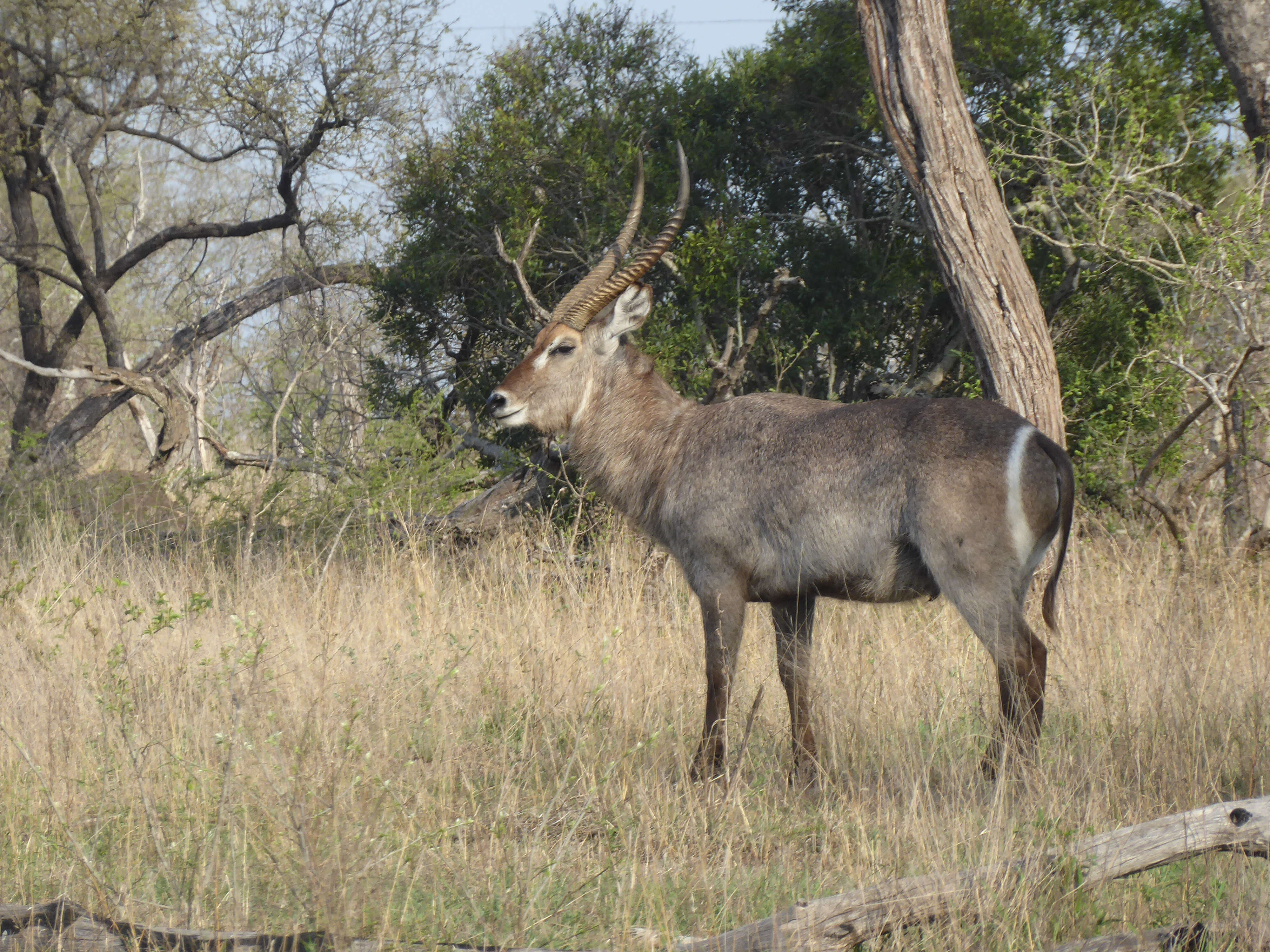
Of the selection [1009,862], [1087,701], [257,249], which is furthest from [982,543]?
[257,249]

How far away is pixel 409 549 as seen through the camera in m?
7.57

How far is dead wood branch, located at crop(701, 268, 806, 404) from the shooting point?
23.5 feet

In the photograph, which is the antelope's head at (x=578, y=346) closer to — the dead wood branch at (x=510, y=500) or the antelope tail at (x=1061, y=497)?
the antelope tail at (x=1061, y=497)

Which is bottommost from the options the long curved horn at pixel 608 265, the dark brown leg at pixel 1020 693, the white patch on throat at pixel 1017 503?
the dark brown leg at pixel 1020 693

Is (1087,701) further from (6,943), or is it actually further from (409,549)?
(409,549)

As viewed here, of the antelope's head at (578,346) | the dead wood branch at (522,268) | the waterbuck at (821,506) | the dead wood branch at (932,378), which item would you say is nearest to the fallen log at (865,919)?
the waterbuck at (821,506)

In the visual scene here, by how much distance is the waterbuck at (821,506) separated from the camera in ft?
13.3

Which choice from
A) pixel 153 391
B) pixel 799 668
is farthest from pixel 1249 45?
pixel 153 391

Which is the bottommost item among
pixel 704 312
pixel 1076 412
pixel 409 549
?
pixel 409 549

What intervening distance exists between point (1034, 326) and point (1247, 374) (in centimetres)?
146

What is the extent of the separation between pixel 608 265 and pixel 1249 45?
444 centimetres

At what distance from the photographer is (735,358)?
777cm

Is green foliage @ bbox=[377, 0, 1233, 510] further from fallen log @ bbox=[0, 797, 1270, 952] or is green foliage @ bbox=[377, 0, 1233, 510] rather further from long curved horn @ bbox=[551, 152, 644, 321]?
fallen log @ bbox=[0, 797, 1270, 952]

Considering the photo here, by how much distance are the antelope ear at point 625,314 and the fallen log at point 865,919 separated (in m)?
3.17
